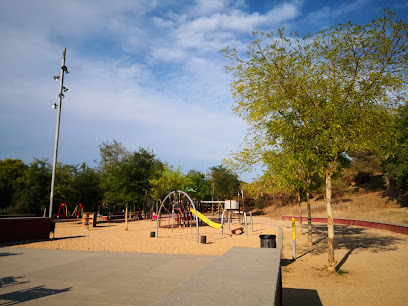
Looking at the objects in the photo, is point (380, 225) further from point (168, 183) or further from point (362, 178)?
point (362, 178)

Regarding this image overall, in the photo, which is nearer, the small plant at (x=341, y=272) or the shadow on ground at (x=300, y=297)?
the shadow on ground at (x=300, y=297)

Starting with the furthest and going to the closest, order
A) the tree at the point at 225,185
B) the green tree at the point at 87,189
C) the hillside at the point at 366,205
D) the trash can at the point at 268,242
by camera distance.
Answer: the tree at the point at 225,185 < the green tree at the point at 87,189 < the hillside at the point at 366,205 < the trash can at the point at 268,242

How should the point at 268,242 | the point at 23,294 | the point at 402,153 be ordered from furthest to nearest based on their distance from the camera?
the point at 402,153, the point at 268,242, the point at 23,294

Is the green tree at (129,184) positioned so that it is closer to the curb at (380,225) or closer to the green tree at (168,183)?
the green tree at (168,183)

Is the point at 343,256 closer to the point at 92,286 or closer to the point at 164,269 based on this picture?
the point at 164,269

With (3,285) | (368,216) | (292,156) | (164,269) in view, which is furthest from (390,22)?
(368,216)

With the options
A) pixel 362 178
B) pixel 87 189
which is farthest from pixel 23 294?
pixel 362 178

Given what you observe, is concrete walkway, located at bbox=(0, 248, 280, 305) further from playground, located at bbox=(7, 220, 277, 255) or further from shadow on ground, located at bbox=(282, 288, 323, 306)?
playground, located at bbox=(7, 220, 277, 255)

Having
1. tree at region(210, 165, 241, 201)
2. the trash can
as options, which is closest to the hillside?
tree at region(210, 165, 241, 201)

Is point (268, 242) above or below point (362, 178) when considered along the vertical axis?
below

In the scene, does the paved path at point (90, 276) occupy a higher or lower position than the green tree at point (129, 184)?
A: lower

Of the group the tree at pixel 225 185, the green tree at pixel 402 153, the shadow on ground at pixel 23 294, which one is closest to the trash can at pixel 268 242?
the shadow on ground at pixel 23 294

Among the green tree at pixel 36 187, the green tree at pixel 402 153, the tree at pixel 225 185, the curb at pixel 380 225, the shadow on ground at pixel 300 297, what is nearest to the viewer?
the shadow on ground at pixel 300 297

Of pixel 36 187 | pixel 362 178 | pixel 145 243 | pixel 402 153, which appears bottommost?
pixel 145 243
